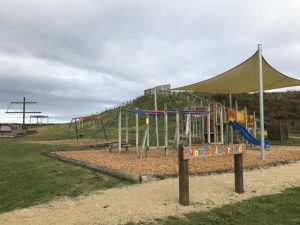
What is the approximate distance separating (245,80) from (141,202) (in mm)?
10738

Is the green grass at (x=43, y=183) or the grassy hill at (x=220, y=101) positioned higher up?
the grassy hill at (x=220, y=101)

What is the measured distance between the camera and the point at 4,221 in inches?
193

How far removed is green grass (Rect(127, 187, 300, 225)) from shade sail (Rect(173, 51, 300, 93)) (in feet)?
24.5

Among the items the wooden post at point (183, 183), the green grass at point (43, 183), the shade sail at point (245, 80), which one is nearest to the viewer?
the wooden post at point (183, 183)

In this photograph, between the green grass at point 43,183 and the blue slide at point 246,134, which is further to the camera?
the blue slide at point 246,134

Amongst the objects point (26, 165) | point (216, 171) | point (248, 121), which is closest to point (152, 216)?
point (216, 171)

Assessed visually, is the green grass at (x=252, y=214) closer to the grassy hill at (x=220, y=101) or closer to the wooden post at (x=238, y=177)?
the wooden post at (x=238, y=177)

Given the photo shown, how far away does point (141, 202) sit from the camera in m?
5.71

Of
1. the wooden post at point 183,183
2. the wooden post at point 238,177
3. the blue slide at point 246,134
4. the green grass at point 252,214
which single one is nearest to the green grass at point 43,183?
the wooden post at point 183,183

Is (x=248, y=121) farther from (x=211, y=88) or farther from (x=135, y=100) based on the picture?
(x=135, y=100)

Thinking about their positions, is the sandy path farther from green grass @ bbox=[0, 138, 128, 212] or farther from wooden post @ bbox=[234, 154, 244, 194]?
green grass @ bbox=[0, 138, 128, 212]

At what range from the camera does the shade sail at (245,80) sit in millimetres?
13087

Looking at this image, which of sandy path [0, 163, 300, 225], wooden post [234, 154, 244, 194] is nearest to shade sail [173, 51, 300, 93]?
sandy path [0, 163, 300, 225]

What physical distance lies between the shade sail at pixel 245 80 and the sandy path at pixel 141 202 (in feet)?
20.4
